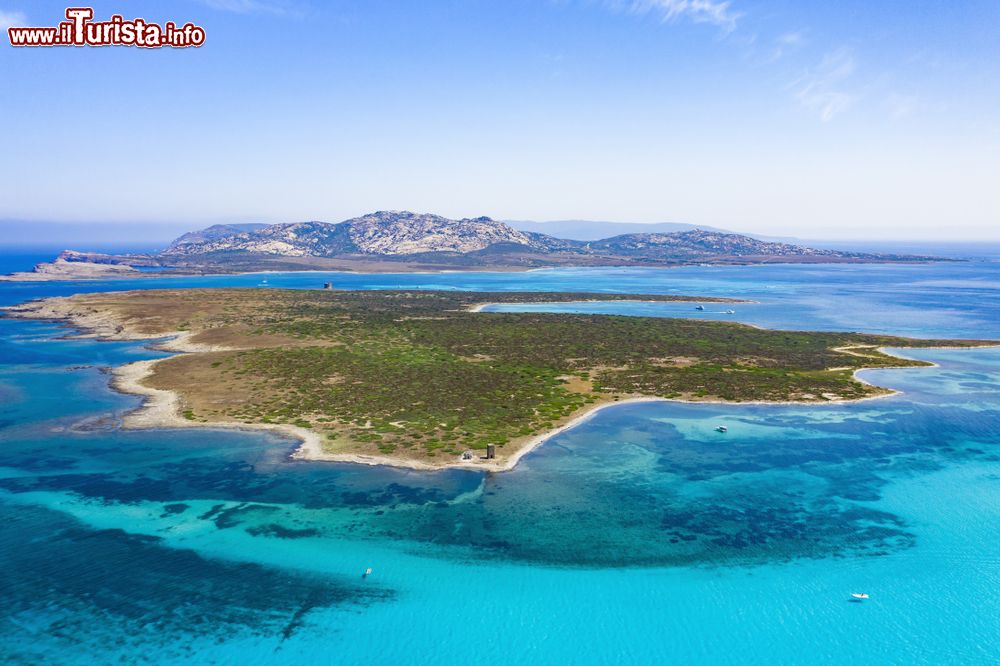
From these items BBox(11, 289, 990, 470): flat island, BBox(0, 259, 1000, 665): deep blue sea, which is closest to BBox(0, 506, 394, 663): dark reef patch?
BBox(0, 259, 1000, 665): deep blue sea

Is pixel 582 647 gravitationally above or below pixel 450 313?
below

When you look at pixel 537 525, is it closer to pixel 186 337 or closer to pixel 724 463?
pixel 724 463

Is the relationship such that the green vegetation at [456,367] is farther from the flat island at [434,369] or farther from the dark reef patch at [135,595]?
the dark reef patch at [135,595]

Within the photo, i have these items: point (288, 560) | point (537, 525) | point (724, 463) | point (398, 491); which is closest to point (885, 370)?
point (724, 463)

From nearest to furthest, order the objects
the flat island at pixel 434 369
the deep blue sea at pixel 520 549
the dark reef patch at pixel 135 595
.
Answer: the dark reef patch at pixel 135 595, the deep blue sea at pixel 520 549, the flat island at pixel 434 369

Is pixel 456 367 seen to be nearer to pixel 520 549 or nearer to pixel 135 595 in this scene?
pixel 520 549

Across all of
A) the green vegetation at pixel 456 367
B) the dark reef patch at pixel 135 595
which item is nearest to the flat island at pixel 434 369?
the green vegetation at pixel 456 367
